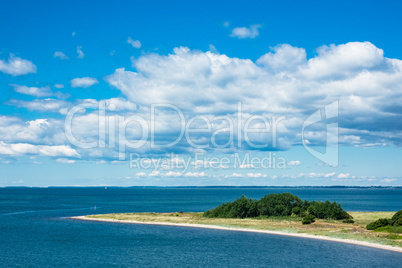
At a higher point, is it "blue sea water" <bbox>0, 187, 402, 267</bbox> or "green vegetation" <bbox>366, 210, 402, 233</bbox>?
"green vegetation" <bbox>366, 210, 402, 233</bbox>

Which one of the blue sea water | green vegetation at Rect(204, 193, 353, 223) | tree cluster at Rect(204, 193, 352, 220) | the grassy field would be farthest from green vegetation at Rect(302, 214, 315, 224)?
the blue sea water

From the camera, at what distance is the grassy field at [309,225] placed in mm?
76625

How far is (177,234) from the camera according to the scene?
9100cm

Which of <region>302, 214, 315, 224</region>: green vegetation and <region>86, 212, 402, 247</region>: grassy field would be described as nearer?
<region>86, 212, 402, 247</region>: grassy field

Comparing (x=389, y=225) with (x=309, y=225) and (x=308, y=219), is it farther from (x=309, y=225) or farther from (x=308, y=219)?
(x=308, y=219)

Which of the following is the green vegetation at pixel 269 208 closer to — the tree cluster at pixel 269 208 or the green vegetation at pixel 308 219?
the tree cluster at pixel 269 208

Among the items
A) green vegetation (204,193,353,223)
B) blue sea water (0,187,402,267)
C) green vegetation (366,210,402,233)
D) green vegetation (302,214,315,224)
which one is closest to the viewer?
blue sea water (0,187,402,267)

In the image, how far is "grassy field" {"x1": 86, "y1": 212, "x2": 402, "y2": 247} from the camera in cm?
7662

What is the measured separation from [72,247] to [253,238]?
3758 centimetres

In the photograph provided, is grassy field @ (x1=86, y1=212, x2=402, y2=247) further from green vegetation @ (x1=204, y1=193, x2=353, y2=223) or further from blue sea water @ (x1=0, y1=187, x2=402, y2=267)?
blue sea water @ (x1=0, y1=187, x2=402, y2=267)

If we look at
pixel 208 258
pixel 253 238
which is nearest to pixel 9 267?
pixel 208 258

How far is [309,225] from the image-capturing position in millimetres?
97875

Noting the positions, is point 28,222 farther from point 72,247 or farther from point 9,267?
point 9,267

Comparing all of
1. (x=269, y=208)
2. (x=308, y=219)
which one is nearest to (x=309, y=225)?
(x=308, y=219)
